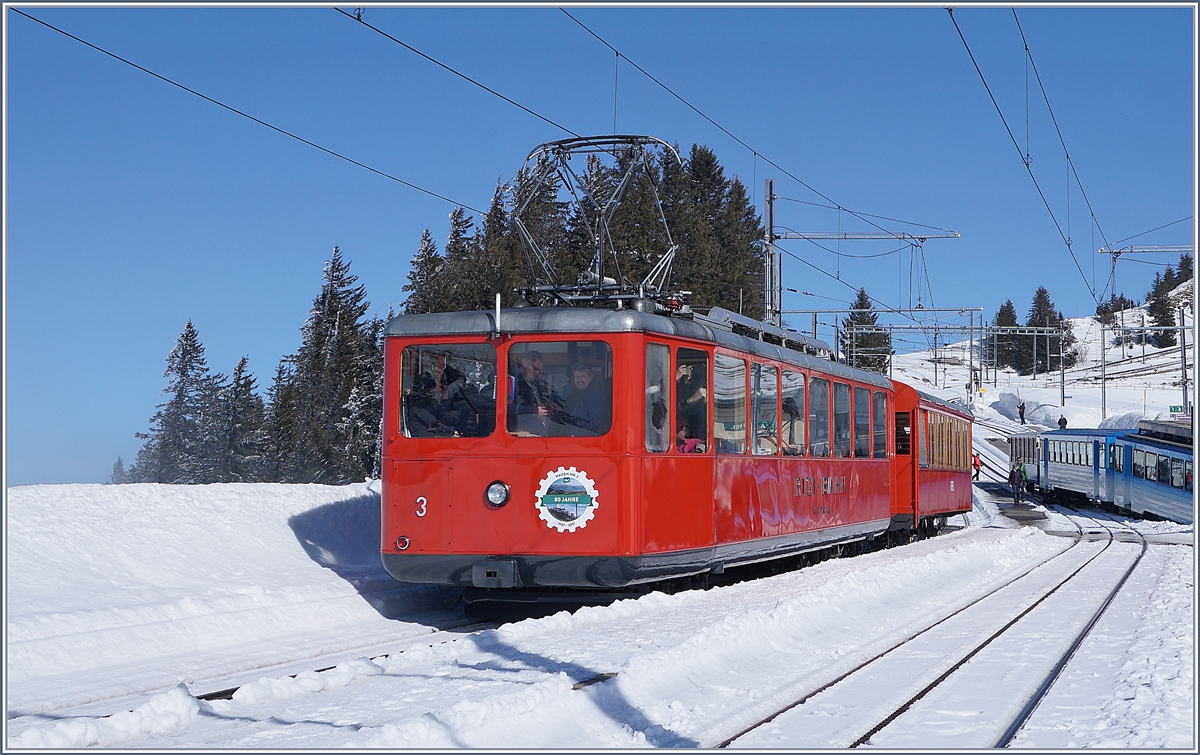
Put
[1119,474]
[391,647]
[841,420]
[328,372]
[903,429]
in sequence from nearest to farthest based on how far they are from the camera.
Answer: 1. [391,647]
2. [841,420]
3. [903,429]
4. [1119,474]
5. [328,372]

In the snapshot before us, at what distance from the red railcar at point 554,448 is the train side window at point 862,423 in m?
6.44

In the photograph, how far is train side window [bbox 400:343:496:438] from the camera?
11.2 meters

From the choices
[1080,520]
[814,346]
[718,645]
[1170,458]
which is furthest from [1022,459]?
[718,645]

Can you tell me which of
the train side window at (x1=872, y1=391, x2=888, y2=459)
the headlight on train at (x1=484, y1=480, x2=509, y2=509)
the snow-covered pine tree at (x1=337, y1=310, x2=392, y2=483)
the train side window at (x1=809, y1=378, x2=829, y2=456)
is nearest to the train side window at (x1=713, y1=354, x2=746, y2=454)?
the headlight on train at (x1=484, y1=480, x2=509, y2=509)

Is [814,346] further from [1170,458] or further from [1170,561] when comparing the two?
[1170,458]

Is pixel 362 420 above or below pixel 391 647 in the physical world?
above

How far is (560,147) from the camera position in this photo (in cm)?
1441

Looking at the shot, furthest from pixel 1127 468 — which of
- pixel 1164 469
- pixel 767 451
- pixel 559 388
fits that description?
pixel 559 388

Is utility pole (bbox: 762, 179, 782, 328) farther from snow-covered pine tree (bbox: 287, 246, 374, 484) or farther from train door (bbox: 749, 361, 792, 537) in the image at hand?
snow-covered pine tree (bbox: 287, 246, 374, 484)

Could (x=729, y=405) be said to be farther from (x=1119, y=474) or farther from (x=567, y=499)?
(x=1119, y=474)

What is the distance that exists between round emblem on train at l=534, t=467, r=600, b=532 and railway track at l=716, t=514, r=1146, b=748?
111 inches

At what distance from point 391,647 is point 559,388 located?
270cm

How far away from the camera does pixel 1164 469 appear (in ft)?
114

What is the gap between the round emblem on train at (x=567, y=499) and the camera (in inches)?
427
